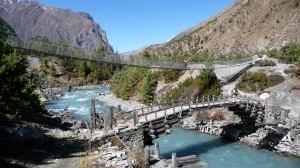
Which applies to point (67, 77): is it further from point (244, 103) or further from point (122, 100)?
point (244, 103)

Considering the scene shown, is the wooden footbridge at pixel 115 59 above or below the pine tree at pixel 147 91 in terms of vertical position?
above

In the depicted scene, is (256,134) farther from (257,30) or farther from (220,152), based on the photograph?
(257,30)

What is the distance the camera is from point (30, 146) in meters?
23.7

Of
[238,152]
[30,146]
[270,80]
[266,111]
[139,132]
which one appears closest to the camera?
[30,146]

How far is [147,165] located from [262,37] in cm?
9236

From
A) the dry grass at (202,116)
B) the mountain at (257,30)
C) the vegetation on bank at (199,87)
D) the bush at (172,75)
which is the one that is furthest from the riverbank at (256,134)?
the mountain at (257,30)

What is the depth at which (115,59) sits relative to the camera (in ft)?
134

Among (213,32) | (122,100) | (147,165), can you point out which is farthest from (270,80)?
(213,32)

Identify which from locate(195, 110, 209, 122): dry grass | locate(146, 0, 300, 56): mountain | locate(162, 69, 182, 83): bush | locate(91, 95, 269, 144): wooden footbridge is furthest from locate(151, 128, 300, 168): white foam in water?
locate(146, 0, 300, 56): mountain

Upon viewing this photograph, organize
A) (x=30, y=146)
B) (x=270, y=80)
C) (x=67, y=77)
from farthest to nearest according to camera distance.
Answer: (x=67, y=77), (x=270, y=80), (x=30, y=146)

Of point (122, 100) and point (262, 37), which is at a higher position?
point (262, 37)

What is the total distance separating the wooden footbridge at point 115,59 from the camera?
100.0 feet

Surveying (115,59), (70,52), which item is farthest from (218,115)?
(70,52)

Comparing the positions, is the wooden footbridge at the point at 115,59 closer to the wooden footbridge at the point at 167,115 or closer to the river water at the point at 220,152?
the wooden footbridge at the point at 167,115
